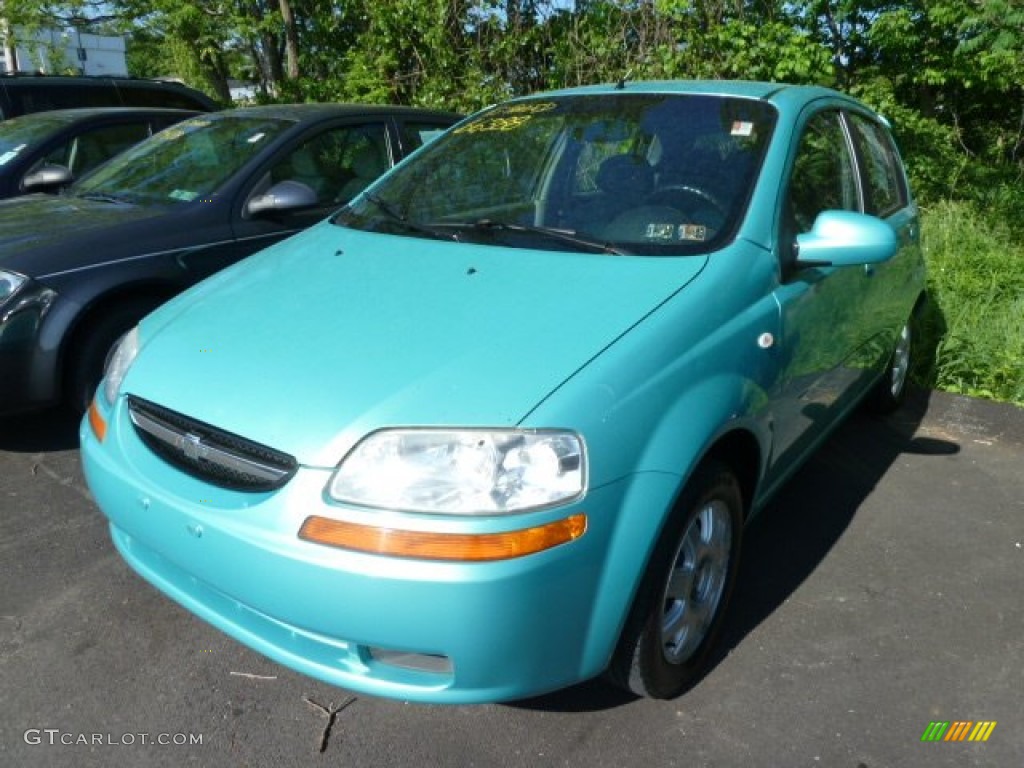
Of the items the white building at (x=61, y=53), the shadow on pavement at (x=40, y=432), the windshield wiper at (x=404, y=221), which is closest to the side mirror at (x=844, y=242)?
the windshield wiper at (x=404, y=221)

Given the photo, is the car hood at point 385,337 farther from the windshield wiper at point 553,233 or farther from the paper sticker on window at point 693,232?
the paper sticker on window at point 693,232

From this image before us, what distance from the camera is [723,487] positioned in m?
2.39

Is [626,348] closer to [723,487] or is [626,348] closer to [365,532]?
[723,487]

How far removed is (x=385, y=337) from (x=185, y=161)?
302 cm

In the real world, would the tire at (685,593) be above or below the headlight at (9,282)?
below

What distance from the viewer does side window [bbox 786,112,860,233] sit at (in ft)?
9.60

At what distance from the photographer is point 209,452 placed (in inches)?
82.1

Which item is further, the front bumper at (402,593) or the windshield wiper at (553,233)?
the windshield wiper at (553,233)

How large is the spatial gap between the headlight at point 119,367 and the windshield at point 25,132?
12.1 ft

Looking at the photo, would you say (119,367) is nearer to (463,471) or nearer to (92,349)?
(463,471)

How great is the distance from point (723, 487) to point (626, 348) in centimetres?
55

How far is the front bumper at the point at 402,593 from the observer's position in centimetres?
184

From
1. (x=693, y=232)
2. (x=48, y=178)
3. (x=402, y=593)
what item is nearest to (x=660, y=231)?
(x=693, y=232)
